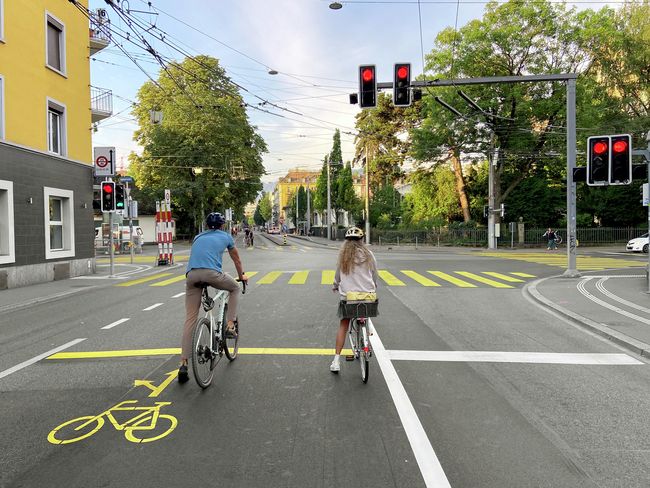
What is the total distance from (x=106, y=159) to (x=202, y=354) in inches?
610

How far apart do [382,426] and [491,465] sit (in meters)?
0.91

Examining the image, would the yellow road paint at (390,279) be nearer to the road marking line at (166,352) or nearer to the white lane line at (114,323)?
the white lane line at (114,323)

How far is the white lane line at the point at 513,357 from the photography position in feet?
19.4

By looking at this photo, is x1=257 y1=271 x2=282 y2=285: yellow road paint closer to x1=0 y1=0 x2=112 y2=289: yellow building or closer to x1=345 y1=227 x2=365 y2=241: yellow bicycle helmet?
x1=0 y1=0 x2=112 y2=289: yellow building

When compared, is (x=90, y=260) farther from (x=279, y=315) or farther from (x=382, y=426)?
(x=382, y=426)

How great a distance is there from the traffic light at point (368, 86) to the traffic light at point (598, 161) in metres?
5.71

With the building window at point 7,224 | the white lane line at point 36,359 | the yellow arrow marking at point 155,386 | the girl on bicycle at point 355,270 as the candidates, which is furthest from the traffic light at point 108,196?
the girl on bicycle at point 355,270

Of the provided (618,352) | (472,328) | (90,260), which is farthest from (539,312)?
(90,260)

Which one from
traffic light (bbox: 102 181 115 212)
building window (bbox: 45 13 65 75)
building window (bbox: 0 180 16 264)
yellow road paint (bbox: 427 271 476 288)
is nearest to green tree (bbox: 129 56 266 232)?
building window (bbox: 45 13 65 75)

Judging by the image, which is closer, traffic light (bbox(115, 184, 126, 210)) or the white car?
traffic light (bbox(115, 184, 126, 210))

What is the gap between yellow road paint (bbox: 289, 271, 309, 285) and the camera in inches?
562

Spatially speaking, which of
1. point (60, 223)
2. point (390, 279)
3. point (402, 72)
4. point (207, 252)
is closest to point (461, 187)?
point (390, 279)

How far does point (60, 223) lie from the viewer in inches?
684

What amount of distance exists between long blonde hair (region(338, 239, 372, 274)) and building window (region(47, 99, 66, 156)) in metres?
15.5
